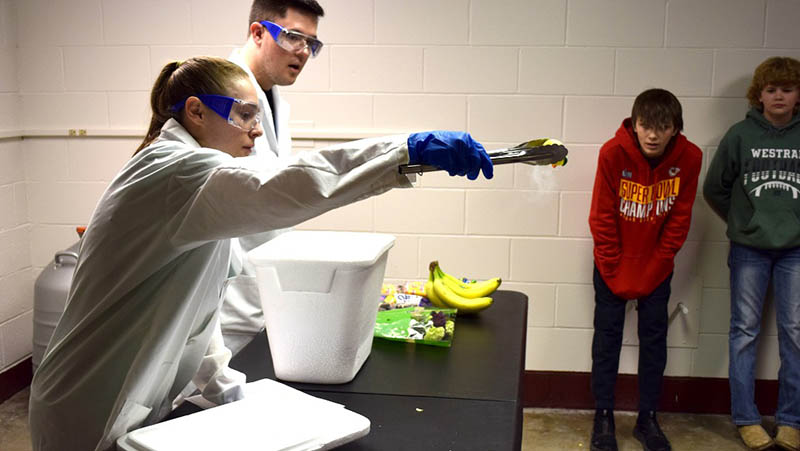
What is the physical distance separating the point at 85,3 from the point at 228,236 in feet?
9.18

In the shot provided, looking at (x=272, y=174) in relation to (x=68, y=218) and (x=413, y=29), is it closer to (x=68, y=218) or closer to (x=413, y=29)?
(x=413, y=29)

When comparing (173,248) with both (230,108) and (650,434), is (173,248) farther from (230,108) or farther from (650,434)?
(650,434)

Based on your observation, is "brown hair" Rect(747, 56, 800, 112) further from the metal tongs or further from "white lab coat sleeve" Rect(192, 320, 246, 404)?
"white lab coat sleeve" Rect(192, 320, 246, 404)

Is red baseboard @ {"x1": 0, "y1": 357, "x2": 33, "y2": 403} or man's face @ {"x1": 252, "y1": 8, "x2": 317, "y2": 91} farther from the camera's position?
red baseboard @ {"x1": 0, "y1": 357, "x2": 33, "y2": 403}

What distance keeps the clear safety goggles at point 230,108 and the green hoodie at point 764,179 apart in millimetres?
2501

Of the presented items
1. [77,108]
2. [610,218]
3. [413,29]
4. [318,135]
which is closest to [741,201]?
[610,218]

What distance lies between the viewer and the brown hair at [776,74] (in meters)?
3.24

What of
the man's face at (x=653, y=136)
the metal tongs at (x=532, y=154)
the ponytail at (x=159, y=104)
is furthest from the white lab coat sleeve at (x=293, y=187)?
the man's face at (x=653, y=136)

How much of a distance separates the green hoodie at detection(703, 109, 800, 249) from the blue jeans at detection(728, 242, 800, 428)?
0.31 feet

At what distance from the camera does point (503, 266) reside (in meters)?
3.69

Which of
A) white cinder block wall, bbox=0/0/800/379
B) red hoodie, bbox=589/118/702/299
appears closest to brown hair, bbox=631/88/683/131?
red hoodie, bbox=589/118/702/299

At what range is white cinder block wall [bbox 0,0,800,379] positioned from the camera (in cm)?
351

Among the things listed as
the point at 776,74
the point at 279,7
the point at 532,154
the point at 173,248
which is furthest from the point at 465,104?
the point at 173,248

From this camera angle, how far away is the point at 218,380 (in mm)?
1574
